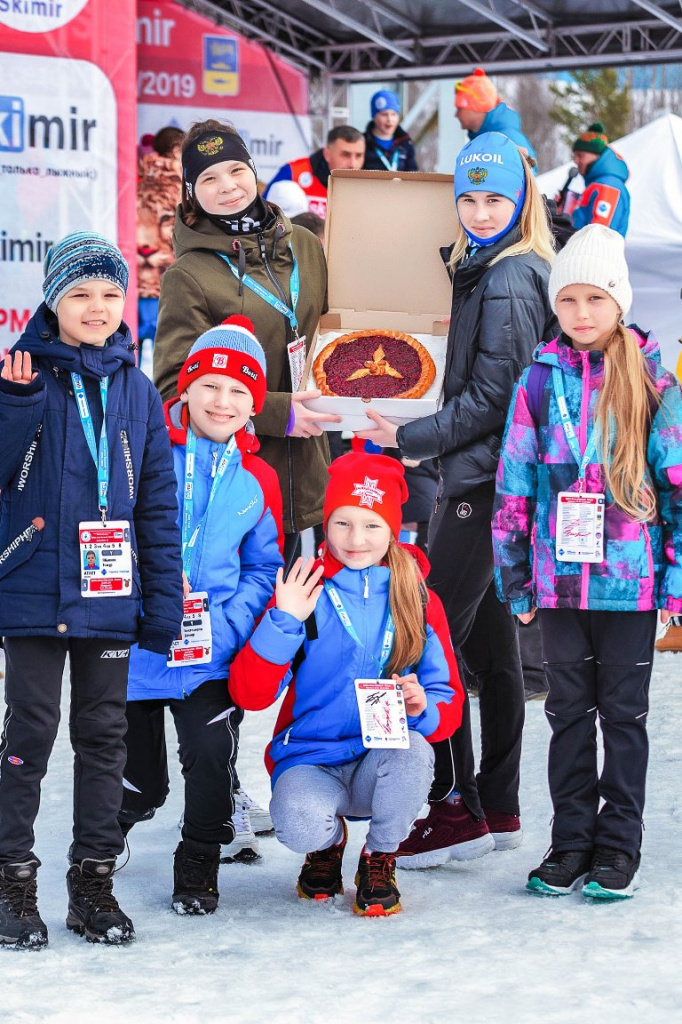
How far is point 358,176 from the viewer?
3756 mm

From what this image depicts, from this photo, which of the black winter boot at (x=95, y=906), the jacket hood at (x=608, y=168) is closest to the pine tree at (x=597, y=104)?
the jacket hood at (x=608, y=168)

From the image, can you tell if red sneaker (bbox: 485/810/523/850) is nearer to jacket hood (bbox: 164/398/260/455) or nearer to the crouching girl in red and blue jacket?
the crouching girl in red and blue jacket

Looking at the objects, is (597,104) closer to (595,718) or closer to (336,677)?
(595,718)

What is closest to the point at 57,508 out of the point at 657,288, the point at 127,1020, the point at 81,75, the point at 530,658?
the point at 127,1020

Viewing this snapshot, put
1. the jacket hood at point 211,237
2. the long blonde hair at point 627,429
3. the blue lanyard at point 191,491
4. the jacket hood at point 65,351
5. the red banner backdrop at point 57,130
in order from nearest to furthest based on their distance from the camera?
the jacket hood at point 65,351
the long blonde hair at point 627,429
the blue lanyard at point 191,491
the jacket hood at point 211,237
the red banner backdrop at point 57,130

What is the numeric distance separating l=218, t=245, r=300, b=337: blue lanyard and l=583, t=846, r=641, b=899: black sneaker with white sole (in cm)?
159

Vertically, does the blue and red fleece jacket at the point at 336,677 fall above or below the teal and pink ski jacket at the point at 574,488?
below

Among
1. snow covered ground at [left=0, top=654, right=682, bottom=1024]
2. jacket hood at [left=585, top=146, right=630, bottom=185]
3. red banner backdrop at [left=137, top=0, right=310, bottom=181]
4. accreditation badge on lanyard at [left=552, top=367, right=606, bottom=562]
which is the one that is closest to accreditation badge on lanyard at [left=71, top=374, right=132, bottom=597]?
snow covered ground at [left=0, top=654, right=682, bottom=1024]

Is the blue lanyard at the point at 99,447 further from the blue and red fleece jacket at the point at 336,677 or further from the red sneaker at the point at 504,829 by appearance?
the red sneaker at the point at 504,829

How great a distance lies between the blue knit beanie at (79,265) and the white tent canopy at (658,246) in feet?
15.4

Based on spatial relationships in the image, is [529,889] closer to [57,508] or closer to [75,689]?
[75,689]

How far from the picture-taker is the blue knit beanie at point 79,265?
296cm

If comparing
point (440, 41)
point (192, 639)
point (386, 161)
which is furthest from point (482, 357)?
point (440, 41)

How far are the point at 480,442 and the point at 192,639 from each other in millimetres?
907
